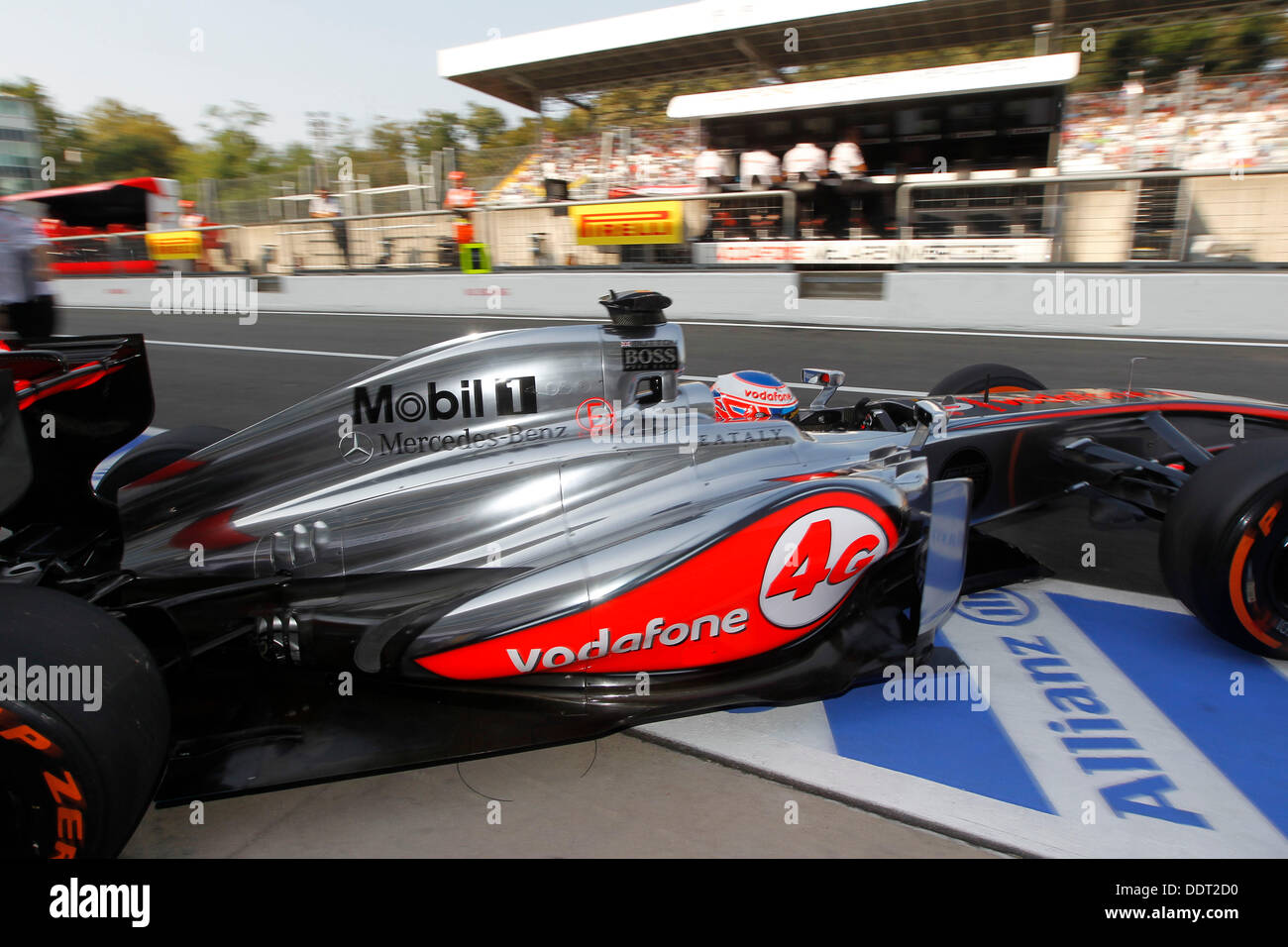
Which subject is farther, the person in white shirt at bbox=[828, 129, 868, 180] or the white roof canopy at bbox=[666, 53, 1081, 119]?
the person in white shirt at bbox=[828, 129, 868, 180]

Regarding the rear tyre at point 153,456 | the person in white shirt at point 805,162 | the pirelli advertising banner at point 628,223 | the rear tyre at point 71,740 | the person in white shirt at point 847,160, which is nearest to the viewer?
the rear tyre at point 71,740

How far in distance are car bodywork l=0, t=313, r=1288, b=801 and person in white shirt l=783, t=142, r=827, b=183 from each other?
10.6m

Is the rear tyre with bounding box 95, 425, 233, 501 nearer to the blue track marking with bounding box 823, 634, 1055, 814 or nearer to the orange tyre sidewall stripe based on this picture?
the blue track marking with bounding box 823, 634, 1055, 814

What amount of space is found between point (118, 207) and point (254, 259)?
11.0 m

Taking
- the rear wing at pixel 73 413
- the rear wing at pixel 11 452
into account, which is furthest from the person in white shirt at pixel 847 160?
the rear wing at pixel 11 452

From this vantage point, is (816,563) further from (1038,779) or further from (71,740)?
(71,740)

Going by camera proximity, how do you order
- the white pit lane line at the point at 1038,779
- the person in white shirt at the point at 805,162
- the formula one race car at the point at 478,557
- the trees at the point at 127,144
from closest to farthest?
the white pit lane line at the point at 1038,779 → the formula one race car at the point at 478,557 → the person in white shirt at the point at 805,162 → the trees at the point at 127,144

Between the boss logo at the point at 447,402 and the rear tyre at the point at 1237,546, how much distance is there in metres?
2.14

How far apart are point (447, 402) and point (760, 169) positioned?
11.9m

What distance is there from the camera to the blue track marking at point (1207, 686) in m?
2.36

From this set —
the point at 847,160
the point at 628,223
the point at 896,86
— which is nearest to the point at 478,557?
the point at 628,223

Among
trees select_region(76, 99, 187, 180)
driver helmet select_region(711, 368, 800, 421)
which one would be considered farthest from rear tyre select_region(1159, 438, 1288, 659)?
trees select_region(76, 99, 187, 180)

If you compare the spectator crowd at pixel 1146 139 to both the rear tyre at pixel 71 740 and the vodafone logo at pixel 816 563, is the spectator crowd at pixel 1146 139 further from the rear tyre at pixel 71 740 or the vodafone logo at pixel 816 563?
the rear tyre at pixel 71 740

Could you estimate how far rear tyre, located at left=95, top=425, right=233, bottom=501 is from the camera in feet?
11.0
